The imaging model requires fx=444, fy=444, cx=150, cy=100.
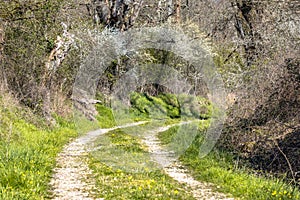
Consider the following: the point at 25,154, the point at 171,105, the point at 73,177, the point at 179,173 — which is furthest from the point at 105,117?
the point at 73,177

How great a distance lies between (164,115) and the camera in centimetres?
3164

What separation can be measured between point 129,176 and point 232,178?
7.56ft

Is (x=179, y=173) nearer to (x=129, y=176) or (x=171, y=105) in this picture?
(x=129, y=176)

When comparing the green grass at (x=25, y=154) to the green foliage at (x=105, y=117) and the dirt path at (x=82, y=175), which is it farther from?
the green foliage at (x=105, y=117)

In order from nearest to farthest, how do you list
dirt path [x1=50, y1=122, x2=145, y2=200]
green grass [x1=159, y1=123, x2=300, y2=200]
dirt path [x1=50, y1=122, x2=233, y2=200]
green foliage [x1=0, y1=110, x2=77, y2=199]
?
green foliage [x1=0, y1=110, x2=77, y2=199] → dirt path [x1=50, y1=122, x2=145, y2=200] → dirt path [x1=50, y1=122, x2=233, y2=200] → green grass [x1=159, y1=123, x2=300, y2=200]

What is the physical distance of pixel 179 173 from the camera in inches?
428

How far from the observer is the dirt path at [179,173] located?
28.5 feet

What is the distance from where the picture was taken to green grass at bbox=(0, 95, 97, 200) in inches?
306

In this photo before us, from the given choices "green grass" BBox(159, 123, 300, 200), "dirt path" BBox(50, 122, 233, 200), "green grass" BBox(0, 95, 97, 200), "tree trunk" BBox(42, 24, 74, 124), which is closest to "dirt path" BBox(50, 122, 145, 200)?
"dirt path" BBox(50, 122, 233, 200)

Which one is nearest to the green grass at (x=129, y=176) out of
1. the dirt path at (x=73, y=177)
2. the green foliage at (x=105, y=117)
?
the dirt path at (x=73, y=177)

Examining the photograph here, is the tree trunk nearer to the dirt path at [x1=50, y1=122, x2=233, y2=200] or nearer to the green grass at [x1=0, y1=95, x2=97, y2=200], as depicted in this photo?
the green grass at [x1=0, y1=95, x2=97, y2=200]

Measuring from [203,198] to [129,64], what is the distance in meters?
21.5

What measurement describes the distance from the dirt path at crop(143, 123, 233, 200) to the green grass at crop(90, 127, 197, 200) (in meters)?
0.26

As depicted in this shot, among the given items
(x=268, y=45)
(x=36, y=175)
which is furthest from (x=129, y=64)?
(x=36, y=175)
